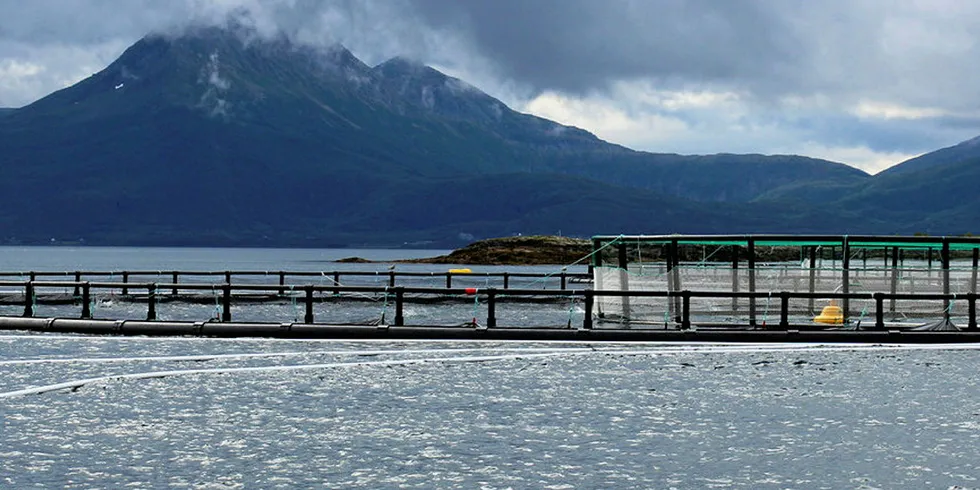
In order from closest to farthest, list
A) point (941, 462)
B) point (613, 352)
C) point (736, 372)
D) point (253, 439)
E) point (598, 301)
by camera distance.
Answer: point (941, 462)
point (253, 439)
point (736, 372)
point (613, 352)
point (598, 301)

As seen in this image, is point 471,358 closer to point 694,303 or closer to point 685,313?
point 685,313

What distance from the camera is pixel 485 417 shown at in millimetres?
21406

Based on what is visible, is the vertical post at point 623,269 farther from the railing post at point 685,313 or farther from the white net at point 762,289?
the railing post at point 685,313

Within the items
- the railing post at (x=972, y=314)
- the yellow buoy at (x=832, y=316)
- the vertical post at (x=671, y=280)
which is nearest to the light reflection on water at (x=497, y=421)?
the railing post at (x=972, y=314)

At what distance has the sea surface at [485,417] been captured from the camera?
16.5m

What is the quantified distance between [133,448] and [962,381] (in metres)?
17.5

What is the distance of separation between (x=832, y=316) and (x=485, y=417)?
58.3 ft

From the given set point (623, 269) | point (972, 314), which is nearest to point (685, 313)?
point (623, 269)

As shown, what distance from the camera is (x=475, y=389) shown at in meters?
25.2

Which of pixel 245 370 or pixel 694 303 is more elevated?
pixel 694 303

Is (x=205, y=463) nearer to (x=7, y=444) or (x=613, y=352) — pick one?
(x=7, y=444)

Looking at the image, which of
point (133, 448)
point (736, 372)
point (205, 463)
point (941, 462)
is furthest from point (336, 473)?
point (736, 372)

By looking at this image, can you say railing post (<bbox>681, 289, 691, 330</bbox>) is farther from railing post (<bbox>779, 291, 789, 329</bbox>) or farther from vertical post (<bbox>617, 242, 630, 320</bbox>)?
vertical post (<bbox>617, 242, 630, 320</bbox>)

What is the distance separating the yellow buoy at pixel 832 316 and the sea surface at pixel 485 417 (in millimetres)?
2478
